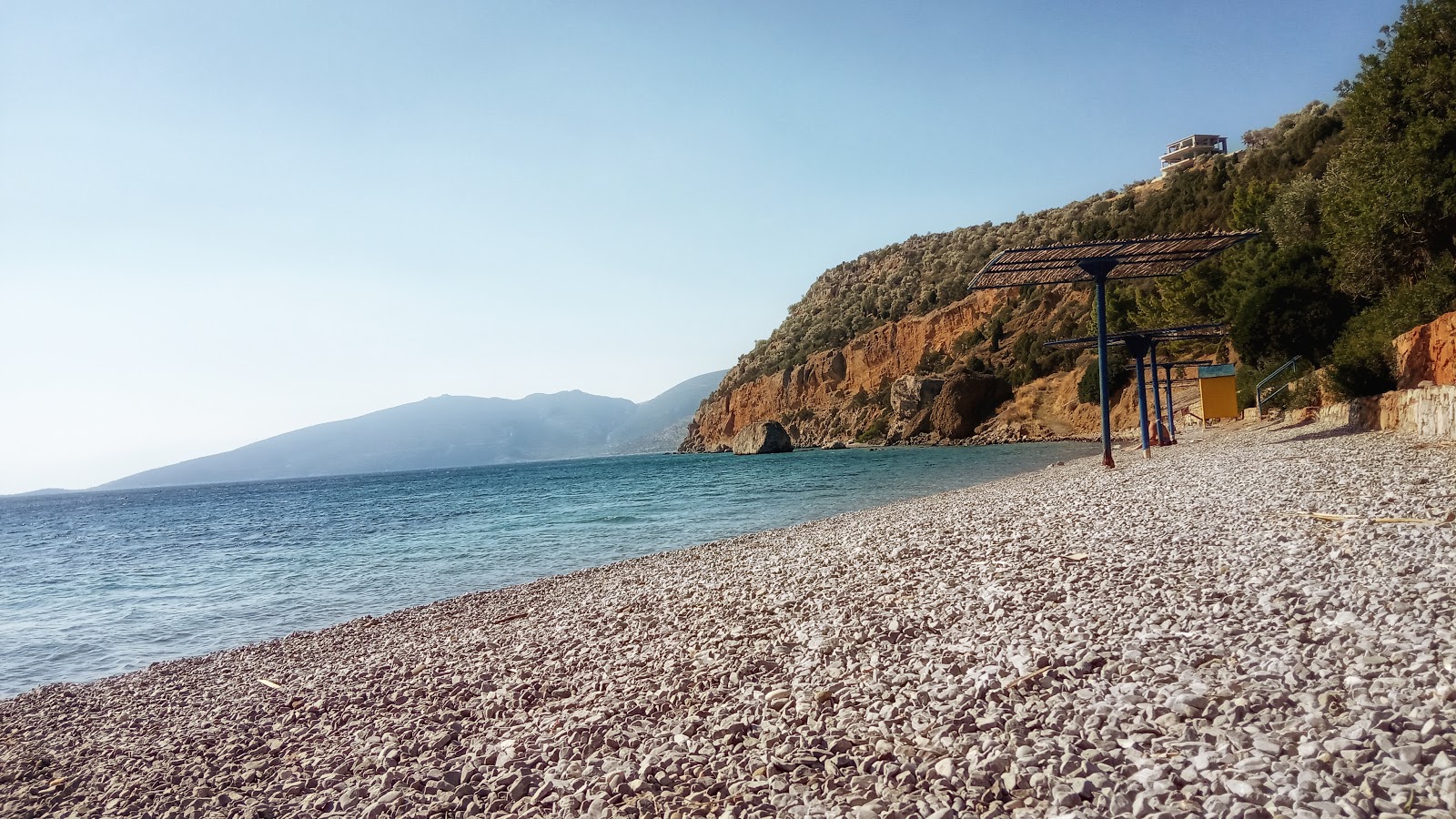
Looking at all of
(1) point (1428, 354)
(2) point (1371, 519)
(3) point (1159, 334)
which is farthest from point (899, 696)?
(3) point (1159, 334)

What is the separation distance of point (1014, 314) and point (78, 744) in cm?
7418

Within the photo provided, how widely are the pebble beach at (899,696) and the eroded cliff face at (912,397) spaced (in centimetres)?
4568

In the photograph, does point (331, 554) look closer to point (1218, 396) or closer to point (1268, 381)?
point (1218, 396)

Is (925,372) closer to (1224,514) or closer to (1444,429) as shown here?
(1444,429)

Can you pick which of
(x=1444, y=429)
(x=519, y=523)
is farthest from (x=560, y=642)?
(x=519, y=523)

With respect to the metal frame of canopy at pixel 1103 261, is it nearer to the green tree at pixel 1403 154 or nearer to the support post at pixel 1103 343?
the support post at pixel 1103 343

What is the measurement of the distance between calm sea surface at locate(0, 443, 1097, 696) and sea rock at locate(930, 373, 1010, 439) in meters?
26.6

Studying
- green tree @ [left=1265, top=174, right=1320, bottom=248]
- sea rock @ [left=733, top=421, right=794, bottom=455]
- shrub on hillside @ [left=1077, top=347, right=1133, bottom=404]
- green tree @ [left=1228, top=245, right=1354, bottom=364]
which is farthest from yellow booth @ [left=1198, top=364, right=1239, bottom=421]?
sea rock @ [left=733, top=421, right=794, bottom=455]

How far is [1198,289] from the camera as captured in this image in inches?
1647

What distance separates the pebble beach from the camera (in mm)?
3621

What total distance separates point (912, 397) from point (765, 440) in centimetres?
1684

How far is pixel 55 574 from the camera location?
24.5m

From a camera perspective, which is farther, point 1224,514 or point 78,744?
point 1224,514

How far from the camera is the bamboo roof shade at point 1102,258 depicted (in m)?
16.4
